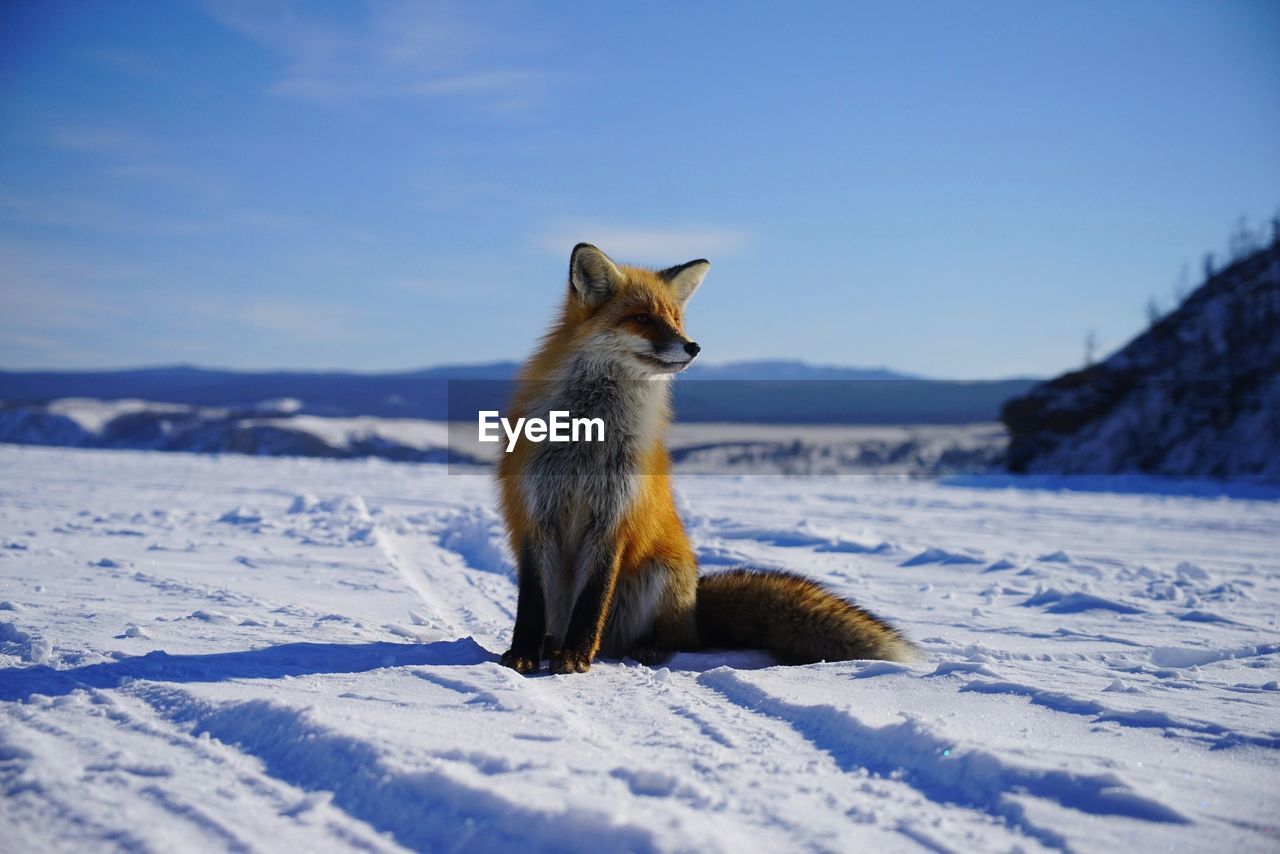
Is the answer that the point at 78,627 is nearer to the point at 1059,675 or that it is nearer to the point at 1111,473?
the point at 1059,675

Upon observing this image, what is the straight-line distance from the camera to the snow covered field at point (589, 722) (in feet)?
6.81

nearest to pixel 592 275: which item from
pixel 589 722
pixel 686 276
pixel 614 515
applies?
pixel 686 276

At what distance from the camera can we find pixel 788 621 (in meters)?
4.14

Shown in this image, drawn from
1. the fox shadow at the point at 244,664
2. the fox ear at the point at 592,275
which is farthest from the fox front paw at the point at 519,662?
the fox ear at the point at 592,275

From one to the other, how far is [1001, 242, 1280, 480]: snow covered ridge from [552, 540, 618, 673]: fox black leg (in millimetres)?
18722

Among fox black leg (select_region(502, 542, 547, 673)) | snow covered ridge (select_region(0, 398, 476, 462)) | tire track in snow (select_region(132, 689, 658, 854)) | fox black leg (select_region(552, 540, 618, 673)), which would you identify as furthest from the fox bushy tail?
snow covered ridge (select_region(0, 398, 476, 462))

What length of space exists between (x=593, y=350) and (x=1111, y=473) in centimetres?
1982

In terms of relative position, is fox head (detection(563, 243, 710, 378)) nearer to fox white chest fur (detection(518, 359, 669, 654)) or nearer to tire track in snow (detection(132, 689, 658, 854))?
fox white chest fur (detection(518, 359, 669, 654))

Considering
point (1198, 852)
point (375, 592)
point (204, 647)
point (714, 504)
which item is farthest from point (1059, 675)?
point (714, 504)

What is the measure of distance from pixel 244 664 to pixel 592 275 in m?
2.13

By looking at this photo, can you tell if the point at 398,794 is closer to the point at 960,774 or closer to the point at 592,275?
the point at 960,774

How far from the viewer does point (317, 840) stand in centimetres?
201

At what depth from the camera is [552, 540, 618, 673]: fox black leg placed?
3703 mm

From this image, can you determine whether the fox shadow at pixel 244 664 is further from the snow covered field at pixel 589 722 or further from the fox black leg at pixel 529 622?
the fox black leg at pixel 529 622
